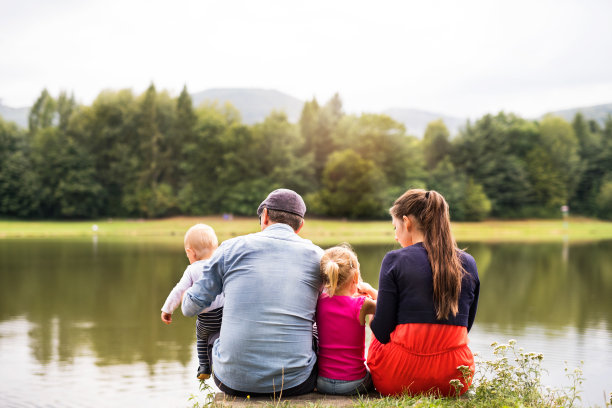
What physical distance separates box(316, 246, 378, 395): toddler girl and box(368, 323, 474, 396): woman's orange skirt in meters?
0.14

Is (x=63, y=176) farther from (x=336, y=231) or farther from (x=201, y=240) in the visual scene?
(x=201, y=240)

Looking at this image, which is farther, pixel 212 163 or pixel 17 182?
pixel 212 163

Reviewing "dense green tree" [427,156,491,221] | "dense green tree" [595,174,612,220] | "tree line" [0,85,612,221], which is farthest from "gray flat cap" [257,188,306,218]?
"dense green tree" [595,174,612,220]

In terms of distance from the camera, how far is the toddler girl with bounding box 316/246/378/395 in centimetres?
336

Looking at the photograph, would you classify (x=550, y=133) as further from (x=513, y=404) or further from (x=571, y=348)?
(x=513, y=404)

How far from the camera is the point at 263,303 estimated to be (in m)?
3.18

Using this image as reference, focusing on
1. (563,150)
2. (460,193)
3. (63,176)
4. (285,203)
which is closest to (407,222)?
(285,203)

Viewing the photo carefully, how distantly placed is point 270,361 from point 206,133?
1978 inches

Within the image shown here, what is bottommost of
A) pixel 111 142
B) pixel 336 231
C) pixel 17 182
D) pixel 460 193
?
pixel 336 231

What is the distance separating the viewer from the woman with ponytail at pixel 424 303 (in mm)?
3176

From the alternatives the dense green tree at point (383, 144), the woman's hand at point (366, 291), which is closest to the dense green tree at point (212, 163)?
the dense green tree at point (383, 144)

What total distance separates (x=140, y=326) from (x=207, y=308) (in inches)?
290

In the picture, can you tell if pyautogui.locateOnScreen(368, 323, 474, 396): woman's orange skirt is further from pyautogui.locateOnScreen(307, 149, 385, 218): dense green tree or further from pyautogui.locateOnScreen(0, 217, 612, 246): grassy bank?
pyautogui.locateOnScreen(307, 149, 385, 218): dense green tree

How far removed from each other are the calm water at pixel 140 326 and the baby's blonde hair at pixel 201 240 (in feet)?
9.86
